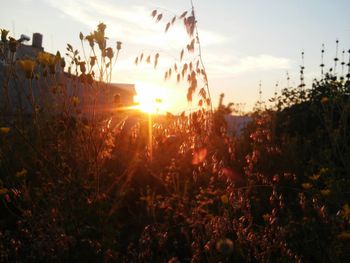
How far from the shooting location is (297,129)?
22.5 ft

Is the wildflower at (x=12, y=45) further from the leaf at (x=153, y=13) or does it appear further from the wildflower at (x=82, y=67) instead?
the leaf at (x=153, y=13)

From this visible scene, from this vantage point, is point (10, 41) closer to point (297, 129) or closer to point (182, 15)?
point (182, 15)

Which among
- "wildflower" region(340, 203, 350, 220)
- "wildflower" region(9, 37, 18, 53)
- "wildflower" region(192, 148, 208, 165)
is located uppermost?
"wildflower" region(9, 37, 18, 53)

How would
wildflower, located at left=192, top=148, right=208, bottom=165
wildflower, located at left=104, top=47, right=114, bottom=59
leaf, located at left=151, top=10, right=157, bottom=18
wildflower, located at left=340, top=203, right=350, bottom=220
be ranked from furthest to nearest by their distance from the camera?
leaf, located at left=151, top=10, right=157, bottom=18 < wildflower, located at left=192, top=148, right=208, bottom=165 < wildflower, located at left=104, top=47, right=114, bottom=59 < wildflower, located at left=340, top=203, right=350, bottom=220

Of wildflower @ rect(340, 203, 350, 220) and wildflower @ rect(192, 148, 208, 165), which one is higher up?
wildflower @ rect(192, 148, 208, 165)

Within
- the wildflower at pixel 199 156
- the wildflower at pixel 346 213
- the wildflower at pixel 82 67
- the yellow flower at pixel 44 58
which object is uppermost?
the yellow flower at pixel 44 58

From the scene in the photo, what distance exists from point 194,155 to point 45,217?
1733mm

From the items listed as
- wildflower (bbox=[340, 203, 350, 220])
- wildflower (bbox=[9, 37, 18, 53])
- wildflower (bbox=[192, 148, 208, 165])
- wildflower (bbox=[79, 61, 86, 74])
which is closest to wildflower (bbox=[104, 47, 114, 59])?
wildflower (bbox=[79, 61, 86, 74])

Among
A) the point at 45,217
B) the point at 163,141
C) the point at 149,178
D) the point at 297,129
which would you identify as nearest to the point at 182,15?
the point at 163,141

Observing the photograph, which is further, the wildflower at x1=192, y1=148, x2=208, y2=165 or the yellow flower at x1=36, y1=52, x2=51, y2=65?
the wildflower at x1=192, y1=148, x2=208, y2=165

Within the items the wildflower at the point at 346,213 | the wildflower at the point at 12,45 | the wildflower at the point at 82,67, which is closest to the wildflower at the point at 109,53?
the wildflower at the point at 82,67

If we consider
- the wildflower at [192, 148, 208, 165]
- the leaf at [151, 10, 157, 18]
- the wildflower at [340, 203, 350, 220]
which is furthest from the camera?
the leaf at [151, 10, 157, 18]

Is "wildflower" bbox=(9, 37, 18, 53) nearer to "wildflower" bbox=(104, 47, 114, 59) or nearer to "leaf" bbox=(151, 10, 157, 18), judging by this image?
"wildflower" bbox=(104, 47, 114, 59)

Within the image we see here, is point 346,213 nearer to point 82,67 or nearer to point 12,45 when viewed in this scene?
point 82,67
